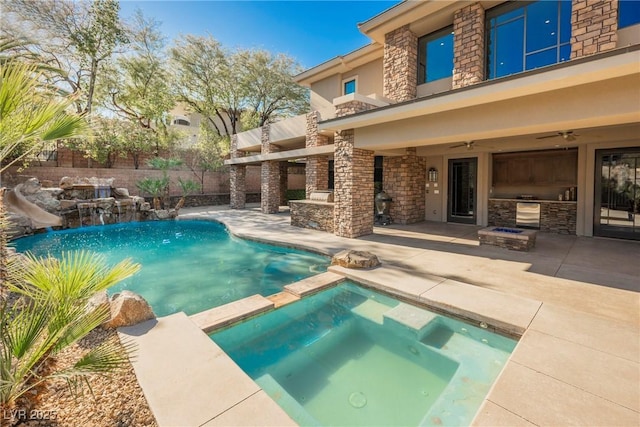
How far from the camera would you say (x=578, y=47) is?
7559 millimetres

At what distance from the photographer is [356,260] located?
6355 mm

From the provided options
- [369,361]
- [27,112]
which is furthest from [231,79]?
[369,361]

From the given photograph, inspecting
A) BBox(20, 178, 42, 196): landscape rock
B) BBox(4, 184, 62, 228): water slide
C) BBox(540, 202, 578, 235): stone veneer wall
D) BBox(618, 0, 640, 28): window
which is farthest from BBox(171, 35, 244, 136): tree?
BBox(540, 202, 578, 235): stone veneer wall

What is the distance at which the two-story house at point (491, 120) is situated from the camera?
5578 mm

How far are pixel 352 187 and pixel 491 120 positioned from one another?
4.24 m

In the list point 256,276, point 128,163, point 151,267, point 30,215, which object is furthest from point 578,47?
point 128,163

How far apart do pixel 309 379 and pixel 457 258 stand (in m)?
5.08

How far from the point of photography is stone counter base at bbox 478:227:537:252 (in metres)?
7.52

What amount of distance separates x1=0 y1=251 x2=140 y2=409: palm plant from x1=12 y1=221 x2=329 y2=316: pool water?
2.90 meters

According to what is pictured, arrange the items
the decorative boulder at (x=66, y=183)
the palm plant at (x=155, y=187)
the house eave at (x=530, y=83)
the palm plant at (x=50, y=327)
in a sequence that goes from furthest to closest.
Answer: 1. the palm plant at (x=155, y=187)
2. the decorative boulder at (x=66, y=183)
3. the house eave at (x=530, y=83)
4. the palm plant at (x=50, y=327)

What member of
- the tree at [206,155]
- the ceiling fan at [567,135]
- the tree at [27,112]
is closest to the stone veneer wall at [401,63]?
the ceiling fan at [567,135]

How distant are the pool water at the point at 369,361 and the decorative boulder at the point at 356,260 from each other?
1263 mm

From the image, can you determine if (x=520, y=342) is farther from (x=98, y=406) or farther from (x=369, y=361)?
(x=98, y=406)

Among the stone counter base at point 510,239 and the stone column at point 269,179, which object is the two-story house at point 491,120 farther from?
the stone counter base at point 510,239
